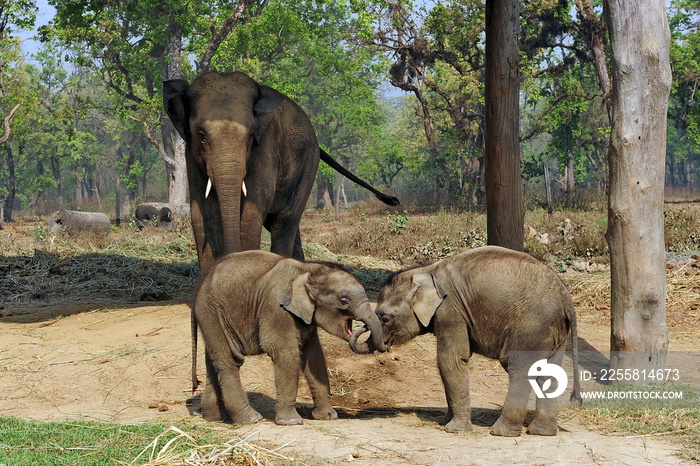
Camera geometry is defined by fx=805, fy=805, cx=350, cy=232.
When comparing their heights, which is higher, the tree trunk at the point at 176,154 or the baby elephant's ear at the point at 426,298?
the tree trunk at the point at 176,154

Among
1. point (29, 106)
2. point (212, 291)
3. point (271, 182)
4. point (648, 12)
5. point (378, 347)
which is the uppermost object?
A: point (29, 106)

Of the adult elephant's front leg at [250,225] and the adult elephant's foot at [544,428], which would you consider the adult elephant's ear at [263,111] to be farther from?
the adult elephant's foot at [544,428]

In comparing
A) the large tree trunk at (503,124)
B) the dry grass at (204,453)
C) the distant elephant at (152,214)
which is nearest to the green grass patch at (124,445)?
the dry grass at (204,453)

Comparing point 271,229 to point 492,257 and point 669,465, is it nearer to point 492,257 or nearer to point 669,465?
point 492,257

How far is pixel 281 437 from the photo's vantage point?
19.2 ft

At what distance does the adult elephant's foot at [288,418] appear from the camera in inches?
250

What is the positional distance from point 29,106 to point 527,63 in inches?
810

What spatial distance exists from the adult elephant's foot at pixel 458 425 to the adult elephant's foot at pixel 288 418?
1.17 meters

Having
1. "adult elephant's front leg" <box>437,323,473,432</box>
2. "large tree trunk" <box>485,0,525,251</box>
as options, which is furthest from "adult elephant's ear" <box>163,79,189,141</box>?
"adult elephant's front leg" <box>437,323,473,432</box>

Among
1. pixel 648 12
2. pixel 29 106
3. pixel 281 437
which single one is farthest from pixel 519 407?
pixel 29 106

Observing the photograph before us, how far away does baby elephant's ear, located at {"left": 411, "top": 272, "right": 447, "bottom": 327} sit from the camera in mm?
6266

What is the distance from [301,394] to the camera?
26.2 ft

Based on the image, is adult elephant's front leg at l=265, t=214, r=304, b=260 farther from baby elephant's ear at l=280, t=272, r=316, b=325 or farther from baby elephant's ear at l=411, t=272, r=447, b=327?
baby elephant's ear at l=411, t=272, r=447, b=327

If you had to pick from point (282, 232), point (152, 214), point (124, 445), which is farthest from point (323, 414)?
point (152, 214)
